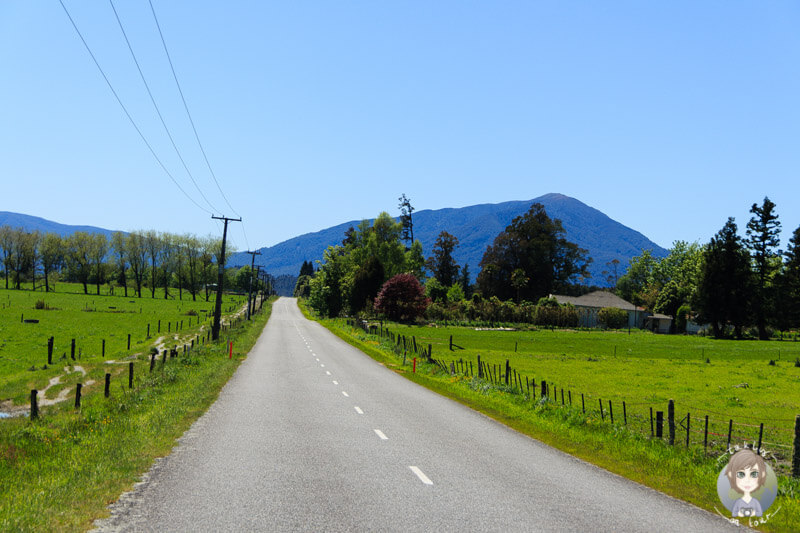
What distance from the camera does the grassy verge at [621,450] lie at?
10570 millimetres

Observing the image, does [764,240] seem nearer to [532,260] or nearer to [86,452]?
[532,260]

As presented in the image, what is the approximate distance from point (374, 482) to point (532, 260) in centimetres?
11755

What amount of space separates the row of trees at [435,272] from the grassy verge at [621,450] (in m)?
65.5

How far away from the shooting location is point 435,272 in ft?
459

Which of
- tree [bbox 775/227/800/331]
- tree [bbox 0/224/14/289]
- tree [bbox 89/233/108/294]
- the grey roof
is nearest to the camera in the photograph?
tree [bbox 775/227/800/331]

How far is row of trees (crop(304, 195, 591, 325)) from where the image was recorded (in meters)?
97.5

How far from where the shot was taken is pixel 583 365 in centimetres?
4578

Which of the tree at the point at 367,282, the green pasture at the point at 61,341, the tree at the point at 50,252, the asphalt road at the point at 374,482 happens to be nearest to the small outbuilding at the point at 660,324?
the tree at the point at 367,282

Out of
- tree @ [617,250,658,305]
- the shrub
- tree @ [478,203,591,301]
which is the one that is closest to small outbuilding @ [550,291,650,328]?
the shrub

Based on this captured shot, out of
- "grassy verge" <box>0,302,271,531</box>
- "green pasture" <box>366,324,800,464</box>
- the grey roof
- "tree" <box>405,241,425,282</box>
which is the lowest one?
"green pasture" <box>366,324,800,464</box>

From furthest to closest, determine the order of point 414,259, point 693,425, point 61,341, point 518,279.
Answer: point 518,279 → point 414,259 → point 61,341 → point 693,425

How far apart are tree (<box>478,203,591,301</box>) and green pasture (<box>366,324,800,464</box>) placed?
51004 millimetres

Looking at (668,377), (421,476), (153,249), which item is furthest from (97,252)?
(421,476)

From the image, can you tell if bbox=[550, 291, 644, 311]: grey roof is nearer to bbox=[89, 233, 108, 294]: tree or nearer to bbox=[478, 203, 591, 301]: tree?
bbox=[478, 203, 591, 301]: tree
